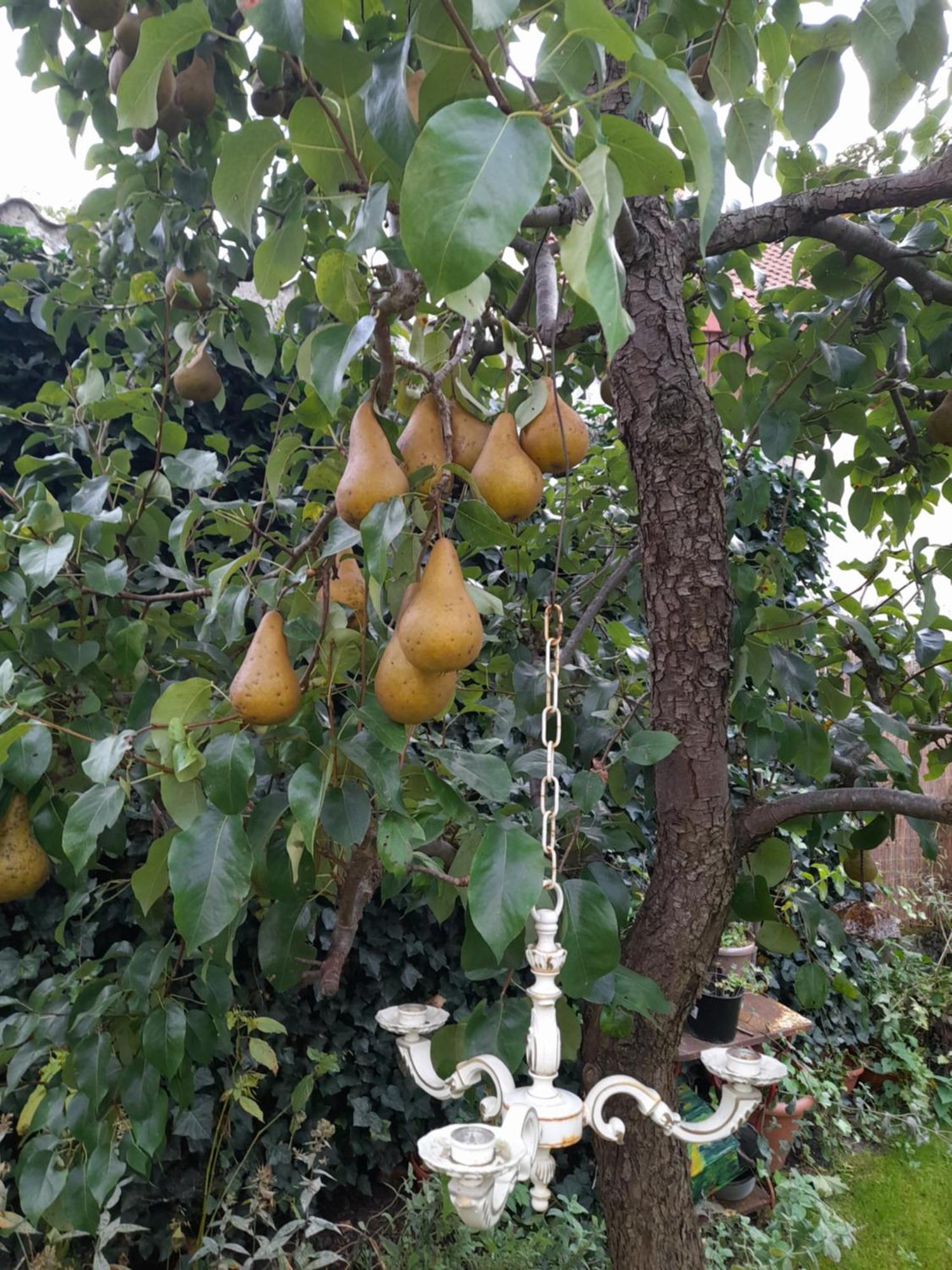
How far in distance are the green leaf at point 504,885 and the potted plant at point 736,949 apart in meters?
2.26

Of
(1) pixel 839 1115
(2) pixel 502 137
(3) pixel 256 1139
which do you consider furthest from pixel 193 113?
(1) pixel 839 1115

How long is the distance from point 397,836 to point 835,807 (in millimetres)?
620

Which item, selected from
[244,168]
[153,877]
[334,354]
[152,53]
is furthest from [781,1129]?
[152,53]

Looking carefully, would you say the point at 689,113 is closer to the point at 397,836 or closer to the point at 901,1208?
the point at 397,836

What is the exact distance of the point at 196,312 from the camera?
4.99ft

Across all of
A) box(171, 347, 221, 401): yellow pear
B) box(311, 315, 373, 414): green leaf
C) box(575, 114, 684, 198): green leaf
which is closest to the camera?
box(575, 114, 684, 198): green leaf

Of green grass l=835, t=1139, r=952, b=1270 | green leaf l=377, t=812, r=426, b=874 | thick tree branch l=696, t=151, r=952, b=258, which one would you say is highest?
thick tree branch l=696, t=151, r=952, b=258

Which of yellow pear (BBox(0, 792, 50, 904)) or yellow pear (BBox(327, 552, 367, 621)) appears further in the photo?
yellow pear (BBox(0, 792, 50, 904))

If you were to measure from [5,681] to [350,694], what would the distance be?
15.5 inches

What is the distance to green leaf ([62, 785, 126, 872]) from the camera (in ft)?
2.75

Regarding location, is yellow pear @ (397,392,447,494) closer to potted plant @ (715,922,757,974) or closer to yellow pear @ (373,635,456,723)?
yellow pear @ (373,635,456,723)

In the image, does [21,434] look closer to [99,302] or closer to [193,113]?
[99,302]

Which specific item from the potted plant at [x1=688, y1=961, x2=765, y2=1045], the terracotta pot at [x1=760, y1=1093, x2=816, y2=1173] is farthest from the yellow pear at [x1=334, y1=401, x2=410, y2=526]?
the terracotta pot at [x1=760, y1=1093, x2=816, y2=1173]

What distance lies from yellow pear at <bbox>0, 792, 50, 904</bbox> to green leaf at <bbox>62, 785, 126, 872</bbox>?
0.33 m
